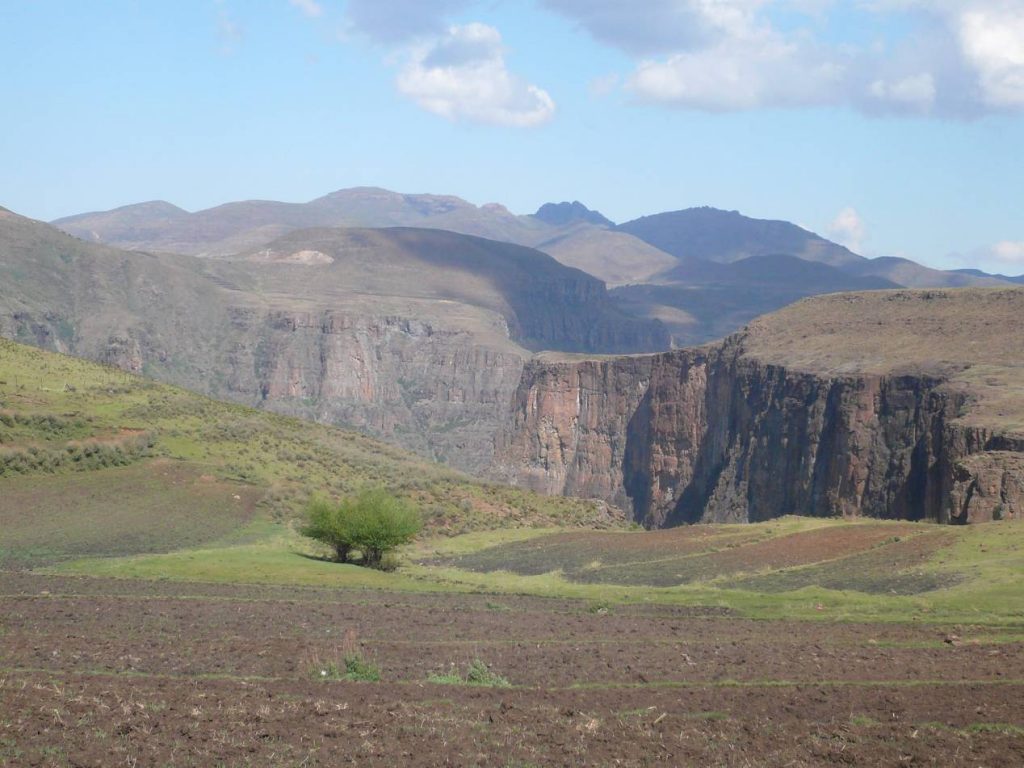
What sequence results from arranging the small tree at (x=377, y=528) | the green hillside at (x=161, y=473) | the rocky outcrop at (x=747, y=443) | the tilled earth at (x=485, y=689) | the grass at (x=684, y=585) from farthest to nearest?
the rocky outcrop at (x=747, y=443) → the green hillside at (x=161, y=473) → the small tree at (x=377, y=528) → the grass at (x=684, y=585) → the tilled earth at (x=485, y=689)

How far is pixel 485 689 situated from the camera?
26.8 m

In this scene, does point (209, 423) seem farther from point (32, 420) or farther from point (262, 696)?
point (262, 696)

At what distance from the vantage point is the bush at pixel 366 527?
55.7 m

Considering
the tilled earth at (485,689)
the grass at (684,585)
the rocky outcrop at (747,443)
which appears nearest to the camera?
the tilled earth at (485,689)

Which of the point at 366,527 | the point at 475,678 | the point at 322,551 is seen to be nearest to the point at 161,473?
the point at 322,551

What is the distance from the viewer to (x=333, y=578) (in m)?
49.9

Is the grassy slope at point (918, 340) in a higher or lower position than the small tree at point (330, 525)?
higher

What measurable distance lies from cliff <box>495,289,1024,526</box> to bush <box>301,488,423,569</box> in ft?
78.1

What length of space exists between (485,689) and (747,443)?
272 feet

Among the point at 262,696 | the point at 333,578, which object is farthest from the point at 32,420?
the point at 262,696

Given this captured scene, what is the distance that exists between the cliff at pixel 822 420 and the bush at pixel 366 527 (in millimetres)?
23791

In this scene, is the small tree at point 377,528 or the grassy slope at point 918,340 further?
the grassy slope at point 918,340

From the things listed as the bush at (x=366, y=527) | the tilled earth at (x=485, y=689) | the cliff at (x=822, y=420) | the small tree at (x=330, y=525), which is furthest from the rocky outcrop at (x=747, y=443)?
the tilled earth at (x=485, y=689)

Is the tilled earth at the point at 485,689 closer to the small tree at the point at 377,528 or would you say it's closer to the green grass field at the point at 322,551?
the green grass field at the point at 322,551
